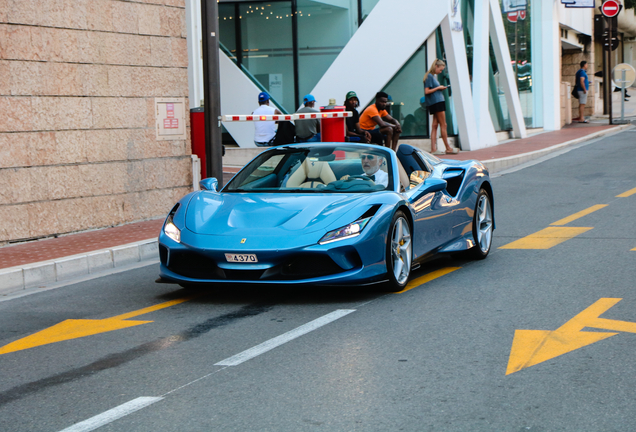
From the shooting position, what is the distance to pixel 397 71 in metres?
20.9

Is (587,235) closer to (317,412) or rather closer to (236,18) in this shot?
(317,412)

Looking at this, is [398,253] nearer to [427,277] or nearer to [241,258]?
[427,277]

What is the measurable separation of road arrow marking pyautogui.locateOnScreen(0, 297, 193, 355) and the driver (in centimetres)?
201

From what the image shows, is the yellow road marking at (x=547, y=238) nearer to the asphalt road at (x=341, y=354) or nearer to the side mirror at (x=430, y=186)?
the asphalt road at (x=341, y=354)

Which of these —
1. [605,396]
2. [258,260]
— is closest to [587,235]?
[258,260]

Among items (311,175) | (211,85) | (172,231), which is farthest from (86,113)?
(172,231)

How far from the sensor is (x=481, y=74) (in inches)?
893

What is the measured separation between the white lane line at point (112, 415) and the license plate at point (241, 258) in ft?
6.89

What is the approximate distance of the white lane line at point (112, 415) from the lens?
3696mm

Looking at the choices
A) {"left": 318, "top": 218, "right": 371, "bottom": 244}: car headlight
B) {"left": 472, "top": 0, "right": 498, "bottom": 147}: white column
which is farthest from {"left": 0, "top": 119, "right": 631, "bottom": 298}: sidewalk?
{"left": 472, "top": 0, "right": 498, "bottom": 147}: white column

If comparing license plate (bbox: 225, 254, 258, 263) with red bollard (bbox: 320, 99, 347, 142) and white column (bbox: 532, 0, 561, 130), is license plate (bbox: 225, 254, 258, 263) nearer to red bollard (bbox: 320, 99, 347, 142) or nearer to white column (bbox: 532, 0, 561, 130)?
red bollard (bbox: 320, 99, 347, 142)

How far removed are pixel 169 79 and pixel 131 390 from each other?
8081 mm

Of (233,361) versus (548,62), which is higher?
(548,62)

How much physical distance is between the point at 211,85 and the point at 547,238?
4.50m
